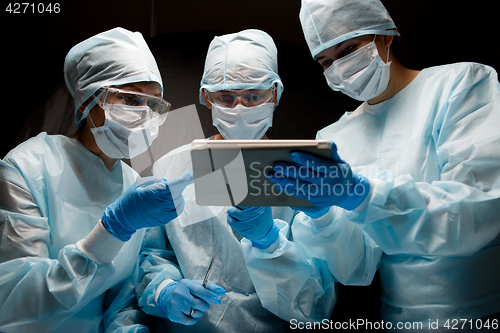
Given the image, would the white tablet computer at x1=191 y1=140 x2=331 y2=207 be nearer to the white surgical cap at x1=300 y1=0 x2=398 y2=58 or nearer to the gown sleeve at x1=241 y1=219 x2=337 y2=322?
the gown sleeve at x1=241 y1=219 x2=337 y2=322

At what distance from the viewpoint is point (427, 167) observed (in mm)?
1202

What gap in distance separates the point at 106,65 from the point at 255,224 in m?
0.83

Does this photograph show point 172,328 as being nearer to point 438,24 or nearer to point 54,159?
point 54,159

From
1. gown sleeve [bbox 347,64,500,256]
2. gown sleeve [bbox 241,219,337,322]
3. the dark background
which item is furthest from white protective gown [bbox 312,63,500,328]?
the dark background

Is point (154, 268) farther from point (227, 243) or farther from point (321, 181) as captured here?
point (321, 181)

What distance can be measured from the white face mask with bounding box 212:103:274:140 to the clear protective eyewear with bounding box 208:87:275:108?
0.10 ft

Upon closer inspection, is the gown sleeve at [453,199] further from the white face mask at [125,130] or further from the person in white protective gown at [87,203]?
the white face mask at [125,130]

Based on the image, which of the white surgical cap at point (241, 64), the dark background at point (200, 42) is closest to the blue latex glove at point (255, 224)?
the white surgical cap at point (241, 64)

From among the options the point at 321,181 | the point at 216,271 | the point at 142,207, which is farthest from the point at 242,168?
the point at 216,271

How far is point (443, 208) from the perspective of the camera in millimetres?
1045

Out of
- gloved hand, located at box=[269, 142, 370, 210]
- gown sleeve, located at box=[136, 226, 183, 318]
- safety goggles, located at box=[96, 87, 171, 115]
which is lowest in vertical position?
gown sleeve, located at box=[136, 226, 183, 318]

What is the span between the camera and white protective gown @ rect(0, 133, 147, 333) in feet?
3.51

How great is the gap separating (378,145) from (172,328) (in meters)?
1.07

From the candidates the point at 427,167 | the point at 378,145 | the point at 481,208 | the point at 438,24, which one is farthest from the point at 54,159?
the point at 438,24
